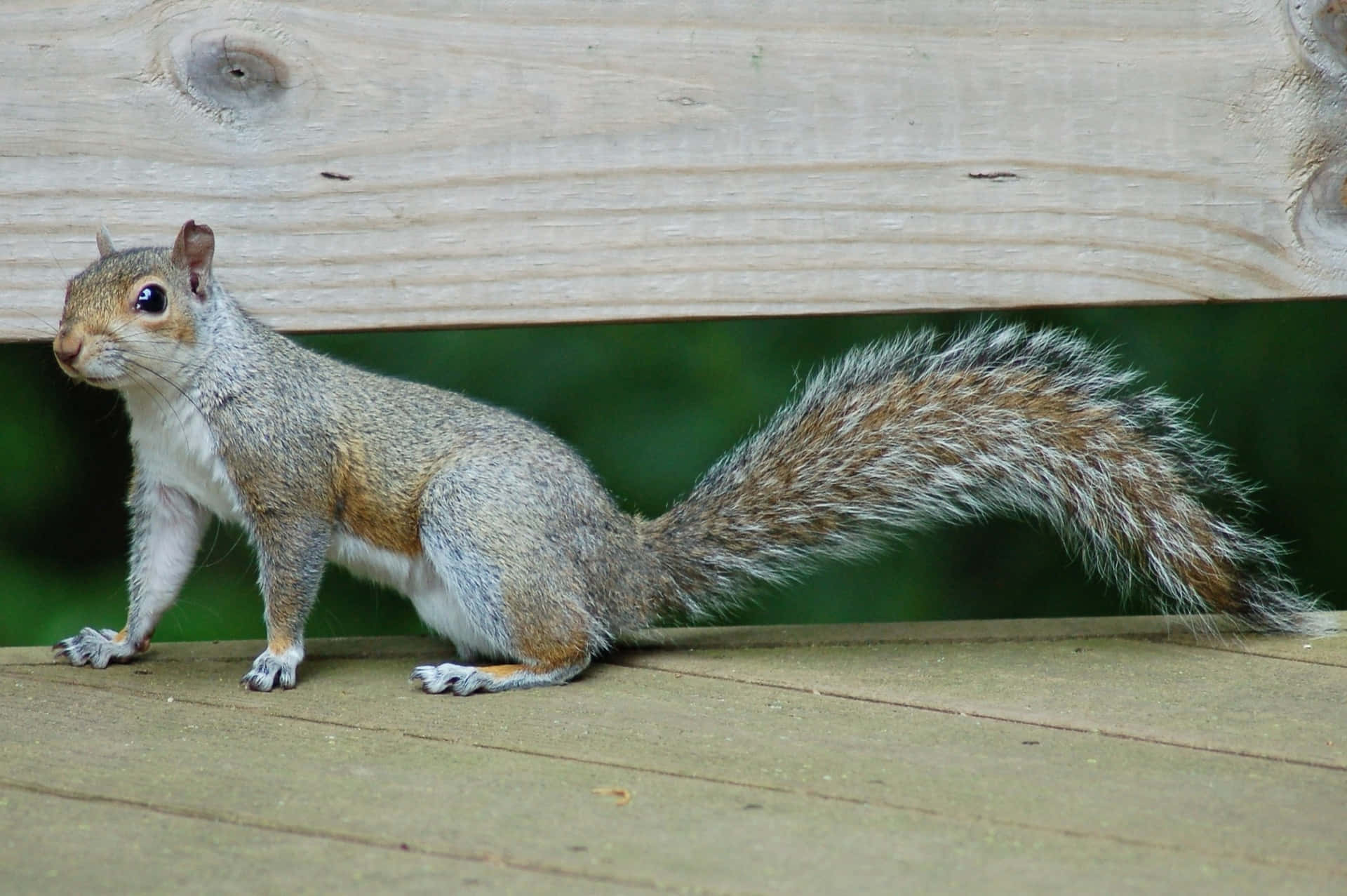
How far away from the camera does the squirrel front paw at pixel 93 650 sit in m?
1.66

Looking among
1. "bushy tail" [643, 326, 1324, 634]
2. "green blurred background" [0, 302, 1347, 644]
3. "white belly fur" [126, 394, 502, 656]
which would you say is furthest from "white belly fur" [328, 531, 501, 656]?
"green blurred background" [0, 302, 1347, 644]

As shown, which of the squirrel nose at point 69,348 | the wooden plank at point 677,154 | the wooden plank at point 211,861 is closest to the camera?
the wooden plank at point 211,861

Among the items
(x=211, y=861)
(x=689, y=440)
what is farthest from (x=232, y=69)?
(x=689, y=440)

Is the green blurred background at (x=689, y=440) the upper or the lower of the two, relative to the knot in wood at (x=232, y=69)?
lower

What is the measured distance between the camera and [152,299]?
1541 mm

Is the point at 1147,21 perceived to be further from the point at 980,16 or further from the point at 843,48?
the point at 843,48

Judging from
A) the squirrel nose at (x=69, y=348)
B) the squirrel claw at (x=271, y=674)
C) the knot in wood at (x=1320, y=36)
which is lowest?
the squirrel claw at (x=271, y=674)

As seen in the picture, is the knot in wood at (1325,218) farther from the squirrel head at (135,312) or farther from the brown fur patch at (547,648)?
the squirrel head at (135,312)

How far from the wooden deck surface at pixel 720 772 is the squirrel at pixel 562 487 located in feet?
0.24

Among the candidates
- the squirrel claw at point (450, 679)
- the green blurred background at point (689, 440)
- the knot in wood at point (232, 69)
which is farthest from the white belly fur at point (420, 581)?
the green blurred background at point (689, 440)

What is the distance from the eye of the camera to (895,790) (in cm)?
113

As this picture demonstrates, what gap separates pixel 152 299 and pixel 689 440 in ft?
3.56

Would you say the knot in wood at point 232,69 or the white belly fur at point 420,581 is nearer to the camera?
the knot in wood at point 232,69

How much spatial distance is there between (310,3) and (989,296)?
796 millimetres
